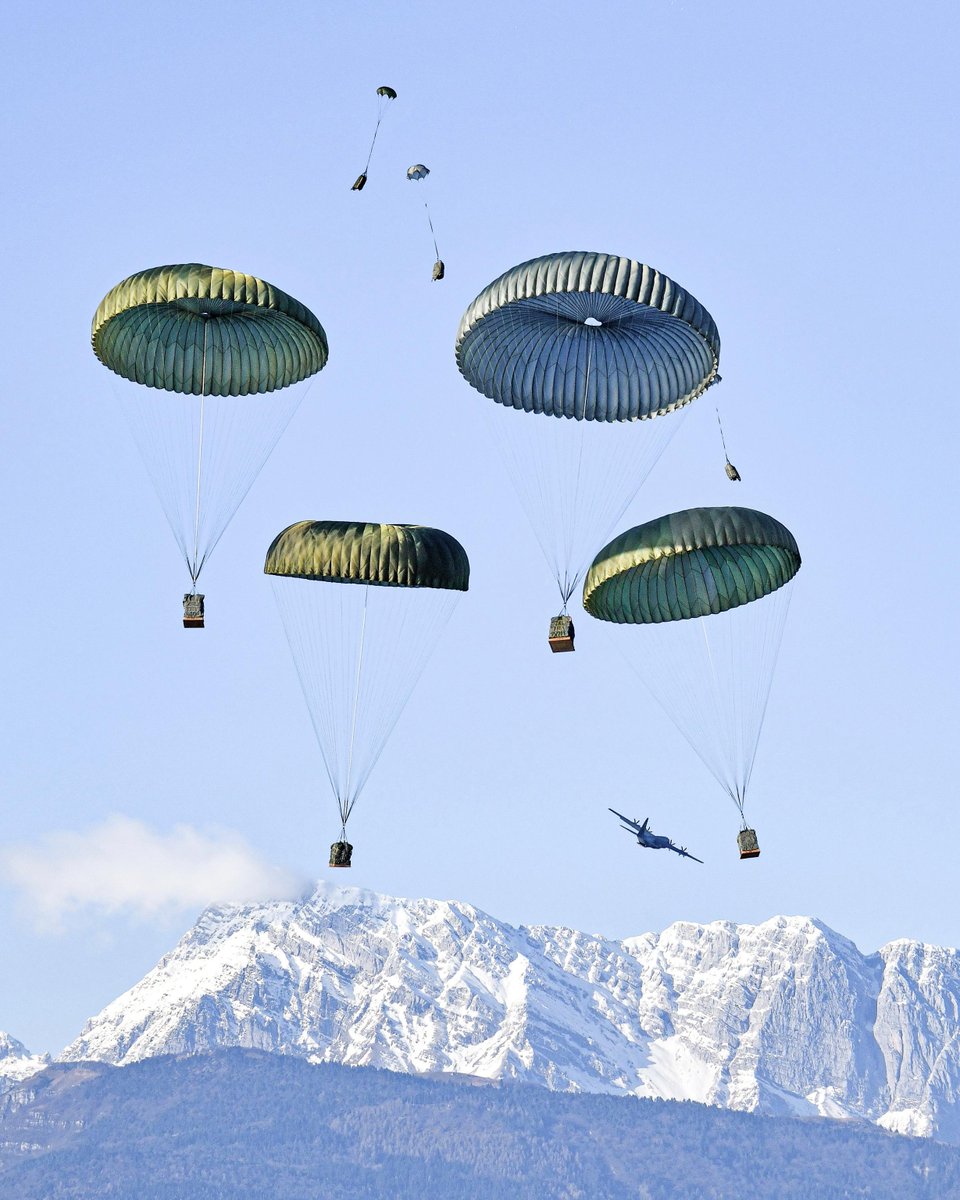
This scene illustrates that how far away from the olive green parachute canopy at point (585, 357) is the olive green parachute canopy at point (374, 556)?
5251 mm

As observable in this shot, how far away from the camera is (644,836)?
62000mm

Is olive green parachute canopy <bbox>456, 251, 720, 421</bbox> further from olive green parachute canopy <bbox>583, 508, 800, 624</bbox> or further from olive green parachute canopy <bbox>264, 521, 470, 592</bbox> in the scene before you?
olive green parachute canopy <bbox>264, 521, 470, 592</bbox>

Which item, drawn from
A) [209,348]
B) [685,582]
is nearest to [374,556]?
[209,348]

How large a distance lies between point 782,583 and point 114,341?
774 inches

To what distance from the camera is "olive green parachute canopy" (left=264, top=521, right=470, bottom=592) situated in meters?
51.0

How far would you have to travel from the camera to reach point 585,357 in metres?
54.4

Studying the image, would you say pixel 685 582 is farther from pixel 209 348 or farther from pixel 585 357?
pixel 209 348

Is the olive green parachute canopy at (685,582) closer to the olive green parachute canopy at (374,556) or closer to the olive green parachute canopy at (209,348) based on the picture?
the olive green parachute canopy at (374,556)

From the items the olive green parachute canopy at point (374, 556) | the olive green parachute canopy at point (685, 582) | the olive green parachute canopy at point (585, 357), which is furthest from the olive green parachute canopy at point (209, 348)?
the olive green parachute canopy at point (685, 582)

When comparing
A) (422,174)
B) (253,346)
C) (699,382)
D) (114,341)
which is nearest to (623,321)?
(699,382)

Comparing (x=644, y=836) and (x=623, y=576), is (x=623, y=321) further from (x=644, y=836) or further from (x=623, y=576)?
(x=644, y=836)

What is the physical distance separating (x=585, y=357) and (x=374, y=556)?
8697 millimetres

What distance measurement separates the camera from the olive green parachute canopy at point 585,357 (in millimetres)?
52188

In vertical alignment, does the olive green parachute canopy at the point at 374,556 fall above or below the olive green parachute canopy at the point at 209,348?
below
